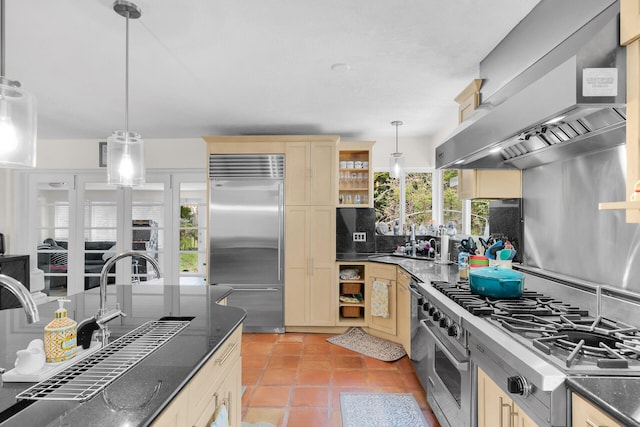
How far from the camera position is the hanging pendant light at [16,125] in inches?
48.1

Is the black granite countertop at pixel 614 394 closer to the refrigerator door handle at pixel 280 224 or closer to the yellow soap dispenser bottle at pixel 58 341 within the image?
the yellow soap dispenser bottle at pixel 58 341

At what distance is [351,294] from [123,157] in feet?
10.5

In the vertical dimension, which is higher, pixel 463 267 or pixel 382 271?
pixel 463 267

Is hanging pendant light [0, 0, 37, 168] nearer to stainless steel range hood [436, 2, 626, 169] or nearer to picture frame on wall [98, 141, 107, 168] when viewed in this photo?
stainless steel range hood [436, 2, 626, 169]

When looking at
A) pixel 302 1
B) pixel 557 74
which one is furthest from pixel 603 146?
pixel 302 1

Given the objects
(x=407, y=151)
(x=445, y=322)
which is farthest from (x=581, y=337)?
(x=407, y=151)

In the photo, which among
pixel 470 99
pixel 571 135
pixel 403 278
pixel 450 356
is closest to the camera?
pixel 571 135

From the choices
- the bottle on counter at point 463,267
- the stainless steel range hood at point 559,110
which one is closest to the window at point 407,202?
the bottle on counter at point 463,267

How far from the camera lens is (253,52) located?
246cm

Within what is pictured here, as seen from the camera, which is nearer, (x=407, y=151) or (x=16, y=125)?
(x=16, y=125)

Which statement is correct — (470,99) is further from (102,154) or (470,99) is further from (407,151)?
(102,154)

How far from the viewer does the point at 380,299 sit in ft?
12.8

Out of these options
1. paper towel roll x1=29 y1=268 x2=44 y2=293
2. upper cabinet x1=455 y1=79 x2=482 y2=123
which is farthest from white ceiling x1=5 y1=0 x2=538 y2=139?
paper towel roll x1=29 y1=268 x2=44 y2=293

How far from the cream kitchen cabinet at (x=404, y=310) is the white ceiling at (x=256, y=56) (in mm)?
1737
